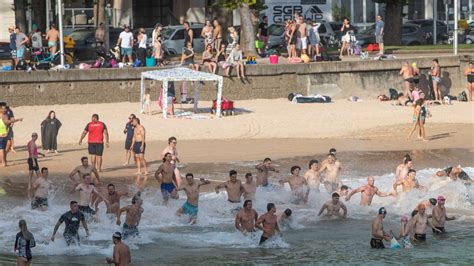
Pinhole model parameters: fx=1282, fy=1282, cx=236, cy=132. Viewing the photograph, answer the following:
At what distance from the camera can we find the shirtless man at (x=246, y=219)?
23.4 metres

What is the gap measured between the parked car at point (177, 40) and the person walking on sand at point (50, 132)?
521 inches

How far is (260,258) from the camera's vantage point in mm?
22547

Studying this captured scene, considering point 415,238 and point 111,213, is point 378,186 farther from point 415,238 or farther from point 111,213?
point 111,213

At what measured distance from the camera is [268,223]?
75.9 feet

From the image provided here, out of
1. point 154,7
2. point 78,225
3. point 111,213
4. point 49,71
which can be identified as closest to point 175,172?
point 111,213

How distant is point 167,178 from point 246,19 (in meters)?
15.9

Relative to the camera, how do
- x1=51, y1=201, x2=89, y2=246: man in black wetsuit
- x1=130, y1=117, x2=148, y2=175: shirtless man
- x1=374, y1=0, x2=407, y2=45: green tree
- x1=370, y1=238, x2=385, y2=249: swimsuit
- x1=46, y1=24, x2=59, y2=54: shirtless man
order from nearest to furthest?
A: x1=51, y1=201, x2=89, y2=246: man in black wetsuit < x1=370, y1=238, x2=385, y2=249: swimsuit < x1=130, y1=117, x2=148, y2=175: shirtless man < x1=46, y1=24, x2=59, y2=54: shirtless man < x1=374, y1=0, x2=407, y2=45: green tree

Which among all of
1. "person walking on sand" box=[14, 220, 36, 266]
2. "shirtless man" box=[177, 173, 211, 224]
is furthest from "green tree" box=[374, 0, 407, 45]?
"person walking on sand" box=[14, 220, 36, 266]

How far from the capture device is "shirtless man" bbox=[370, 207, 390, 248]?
2305 cm

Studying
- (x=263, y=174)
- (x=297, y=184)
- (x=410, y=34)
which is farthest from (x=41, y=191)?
(x=410, y=34)

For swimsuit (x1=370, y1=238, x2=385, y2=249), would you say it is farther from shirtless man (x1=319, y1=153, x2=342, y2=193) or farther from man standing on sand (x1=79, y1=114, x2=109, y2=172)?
man standing on sand (x1=79, y1=114, x2=109, y2=172)

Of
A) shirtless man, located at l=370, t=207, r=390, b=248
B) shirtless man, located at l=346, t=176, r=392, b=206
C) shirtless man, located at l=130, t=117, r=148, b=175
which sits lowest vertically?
shirtless man, located at l=370, t=207, r=390, b=248

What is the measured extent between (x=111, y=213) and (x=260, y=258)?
3439 millimetres

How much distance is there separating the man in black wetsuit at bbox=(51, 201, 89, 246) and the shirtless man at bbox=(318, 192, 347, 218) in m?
5.49
